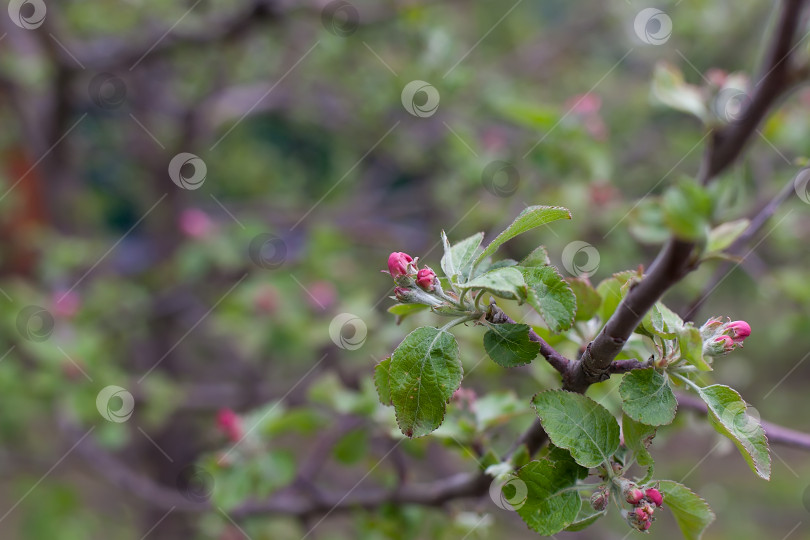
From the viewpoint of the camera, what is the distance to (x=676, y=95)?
1088mm

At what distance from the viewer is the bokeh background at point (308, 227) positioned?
1.56 metres

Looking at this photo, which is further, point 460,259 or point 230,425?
point 230,425

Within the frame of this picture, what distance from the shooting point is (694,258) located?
0.58 metres

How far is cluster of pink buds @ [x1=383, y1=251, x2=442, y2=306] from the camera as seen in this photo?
65 centimetres

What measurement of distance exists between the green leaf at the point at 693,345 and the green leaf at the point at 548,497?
171 mm

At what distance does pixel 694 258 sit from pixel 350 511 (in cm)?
94

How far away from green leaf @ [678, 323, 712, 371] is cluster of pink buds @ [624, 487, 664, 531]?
0.14 metres

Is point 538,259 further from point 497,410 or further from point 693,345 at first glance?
point 497,410

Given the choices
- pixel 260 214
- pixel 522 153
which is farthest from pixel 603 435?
pixel 260 214

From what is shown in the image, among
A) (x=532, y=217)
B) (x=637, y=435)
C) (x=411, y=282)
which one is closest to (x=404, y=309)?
(x=411, y=282)

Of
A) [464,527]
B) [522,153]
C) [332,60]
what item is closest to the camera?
[464,527]

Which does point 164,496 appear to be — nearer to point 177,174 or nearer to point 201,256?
point 201,256

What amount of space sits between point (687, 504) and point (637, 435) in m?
0.08

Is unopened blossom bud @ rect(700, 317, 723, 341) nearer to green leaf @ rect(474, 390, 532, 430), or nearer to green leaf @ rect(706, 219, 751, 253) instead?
green leaf @ rect(706, 219, 751, 253)
